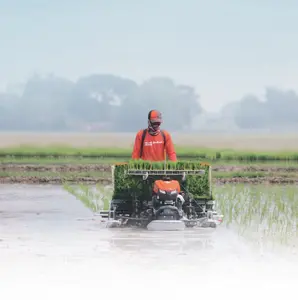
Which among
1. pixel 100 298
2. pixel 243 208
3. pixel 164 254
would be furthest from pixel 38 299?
pixel 243 208

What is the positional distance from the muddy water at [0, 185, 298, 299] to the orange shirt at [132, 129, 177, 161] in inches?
43.4

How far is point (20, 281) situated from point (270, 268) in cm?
256

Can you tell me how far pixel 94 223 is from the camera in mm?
12195

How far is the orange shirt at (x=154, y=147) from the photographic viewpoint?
37.2 ft

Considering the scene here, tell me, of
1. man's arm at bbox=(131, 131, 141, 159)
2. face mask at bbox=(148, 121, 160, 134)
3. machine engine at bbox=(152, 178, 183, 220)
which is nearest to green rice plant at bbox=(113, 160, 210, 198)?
man's arm at bbox=(131, 131, 141, 159)

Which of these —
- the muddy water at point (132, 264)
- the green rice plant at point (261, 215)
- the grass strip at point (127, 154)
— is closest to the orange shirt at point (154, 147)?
the muddy water at point (132, 264)

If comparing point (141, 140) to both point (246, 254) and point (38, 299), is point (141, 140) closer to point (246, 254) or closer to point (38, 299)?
point (246, 254)

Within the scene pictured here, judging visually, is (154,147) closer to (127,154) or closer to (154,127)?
(154,127)

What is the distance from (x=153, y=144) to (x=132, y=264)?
303cm

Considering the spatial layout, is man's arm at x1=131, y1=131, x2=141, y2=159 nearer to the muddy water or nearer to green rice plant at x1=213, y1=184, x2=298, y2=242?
the muddy water

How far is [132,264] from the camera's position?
8.66 metres

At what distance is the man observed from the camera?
445 inches

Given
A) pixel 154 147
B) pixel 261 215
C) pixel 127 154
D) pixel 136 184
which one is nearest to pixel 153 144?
pixel 154 147

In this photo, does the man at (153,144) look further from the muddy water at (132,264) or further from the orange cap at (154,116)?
the muddy water at (132,264)
